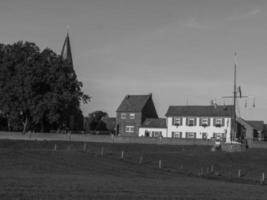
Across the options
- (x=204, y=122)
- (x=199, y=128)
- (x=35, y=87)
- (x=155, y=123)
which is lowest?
(x=199, y=128)

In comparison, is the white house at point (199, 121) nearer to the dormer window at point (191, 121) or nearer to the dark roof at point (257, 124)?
the dormer window at point (191, 121)

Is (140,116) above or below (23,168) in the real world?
above

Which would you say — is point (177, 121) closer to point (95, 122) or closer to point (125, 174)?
point (95, 122)

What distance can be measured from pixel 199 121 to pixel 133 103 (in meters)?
16.1

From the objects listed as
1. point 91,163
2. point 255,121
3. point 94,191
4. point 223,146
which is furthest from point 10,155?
point 255,121

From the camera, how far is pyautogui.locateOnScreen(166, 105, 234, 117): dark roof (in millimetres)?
101025

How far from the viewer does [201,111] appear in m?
104

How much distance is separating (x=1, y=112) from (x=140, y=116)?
32.3 metres

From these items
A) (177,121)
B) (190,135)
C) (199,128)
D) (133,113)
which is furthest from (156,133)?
(199,128)

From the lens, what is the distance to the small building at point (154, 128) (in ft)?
349

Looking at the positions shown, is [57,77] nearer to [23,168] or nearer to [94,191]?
[23,168]

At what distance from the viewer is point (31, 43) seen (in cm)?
8419

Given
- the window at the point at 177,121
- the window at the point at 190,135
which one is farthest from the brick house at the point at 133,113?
the window at the point at 190,135

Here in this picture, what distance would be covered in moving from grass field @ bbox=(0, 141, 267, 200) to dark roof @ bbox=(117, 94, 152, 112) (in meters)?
40.9
